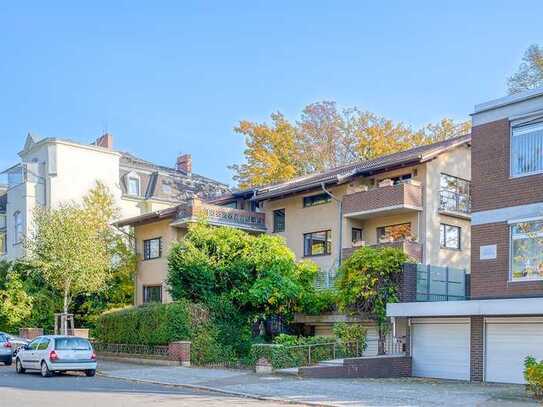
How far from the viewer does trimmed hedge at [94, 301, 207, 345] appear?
87.9 feet

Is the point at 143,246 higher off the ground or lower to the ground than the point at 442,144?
lower

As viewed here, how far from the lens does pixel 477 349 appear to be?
69.5 feet

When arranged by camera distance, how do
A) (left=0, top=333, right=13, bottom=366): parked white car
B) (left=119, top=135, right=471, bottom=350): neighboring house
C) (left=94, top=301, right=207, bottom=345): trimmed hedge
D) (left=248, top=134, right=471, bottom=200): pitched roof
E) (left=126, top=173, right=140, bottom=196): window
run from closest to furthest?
1. (left=94, top=301, right=207, bottom=345): trimmed hedge
2. (left=0, top=333, right=13, bottom=366): parked white car
3. (left=119, top=135, right=471, bottom=350): neighboring house
4. (left=248, top=134, right=471, bottom=200): pitched roof
5. (left=126, top=173, right=140, bottom=196): window

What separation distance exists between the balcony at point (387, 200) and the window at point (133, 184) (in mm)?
19590

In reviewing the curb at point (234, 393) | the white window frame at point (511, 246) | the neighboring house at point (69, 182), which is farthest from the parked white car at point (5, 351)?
the white window frame at point (511, 246)

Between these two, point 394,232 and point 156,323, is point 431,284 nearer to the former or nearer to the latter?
point 394,232

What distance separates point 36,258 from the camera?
33938 millimetres

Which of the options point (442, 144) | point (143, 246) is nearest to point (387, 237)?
point (442, 144)

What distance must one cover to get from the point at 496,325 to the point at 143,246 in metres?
24.1

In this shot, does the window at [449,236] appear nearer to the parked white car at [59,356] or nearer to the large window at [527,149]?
the large window at [527,149]

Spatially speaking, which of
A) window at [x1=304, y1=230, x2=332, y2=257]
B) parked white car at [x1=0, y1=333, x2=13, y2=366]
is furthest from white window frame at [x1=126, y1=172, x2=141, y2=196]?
parked white car at [x1=0, y1=333, x2=13, y2=366]

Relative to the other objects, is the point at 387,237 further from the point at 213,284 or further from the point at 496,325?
the point at 496,325

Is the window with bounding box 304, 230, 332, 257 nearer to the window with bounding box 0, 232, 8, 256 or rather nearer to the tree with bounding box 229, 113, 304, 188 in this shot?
the tree with bounding box 229, 113, 304, 188

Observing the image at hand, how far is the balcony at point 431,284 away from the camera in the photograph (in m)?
24.2
